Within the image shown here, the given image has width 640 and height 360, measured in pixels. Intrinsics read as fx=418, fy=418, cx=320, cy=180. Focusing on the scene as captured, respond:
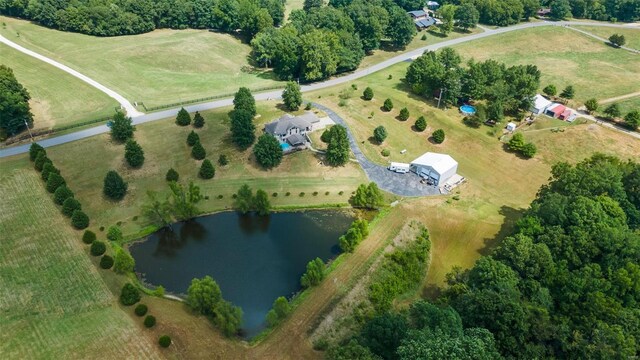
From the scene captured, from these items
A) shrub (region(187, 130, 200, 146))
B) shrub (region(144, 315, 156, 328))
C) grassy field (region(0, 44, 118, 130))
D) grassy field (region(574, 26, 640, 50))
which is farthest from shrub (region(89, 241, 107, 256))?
grassy field (region(574, 26, 640, 50))

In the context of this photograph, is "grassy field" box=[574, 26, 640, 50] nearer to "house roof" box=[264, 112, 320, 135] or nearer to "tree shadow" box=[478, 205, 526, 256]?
"tree shadow" box=[478, 205, 526, 256]

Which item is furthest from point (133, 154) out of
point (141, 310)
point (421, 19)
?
point (421, 19)

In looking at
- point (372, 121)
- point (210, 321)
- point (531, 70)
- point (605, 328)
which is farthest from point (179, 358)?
point (531, 70)

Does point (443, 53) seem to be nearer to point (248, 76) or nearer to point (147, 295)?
point (248, 76)

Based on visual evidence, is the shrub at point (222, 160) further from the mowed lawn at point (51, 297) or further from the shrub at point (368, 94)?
the shrub at point (368, 94)

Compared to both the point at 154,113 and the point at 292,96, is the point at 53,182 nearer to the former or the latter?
the point at 154,113
